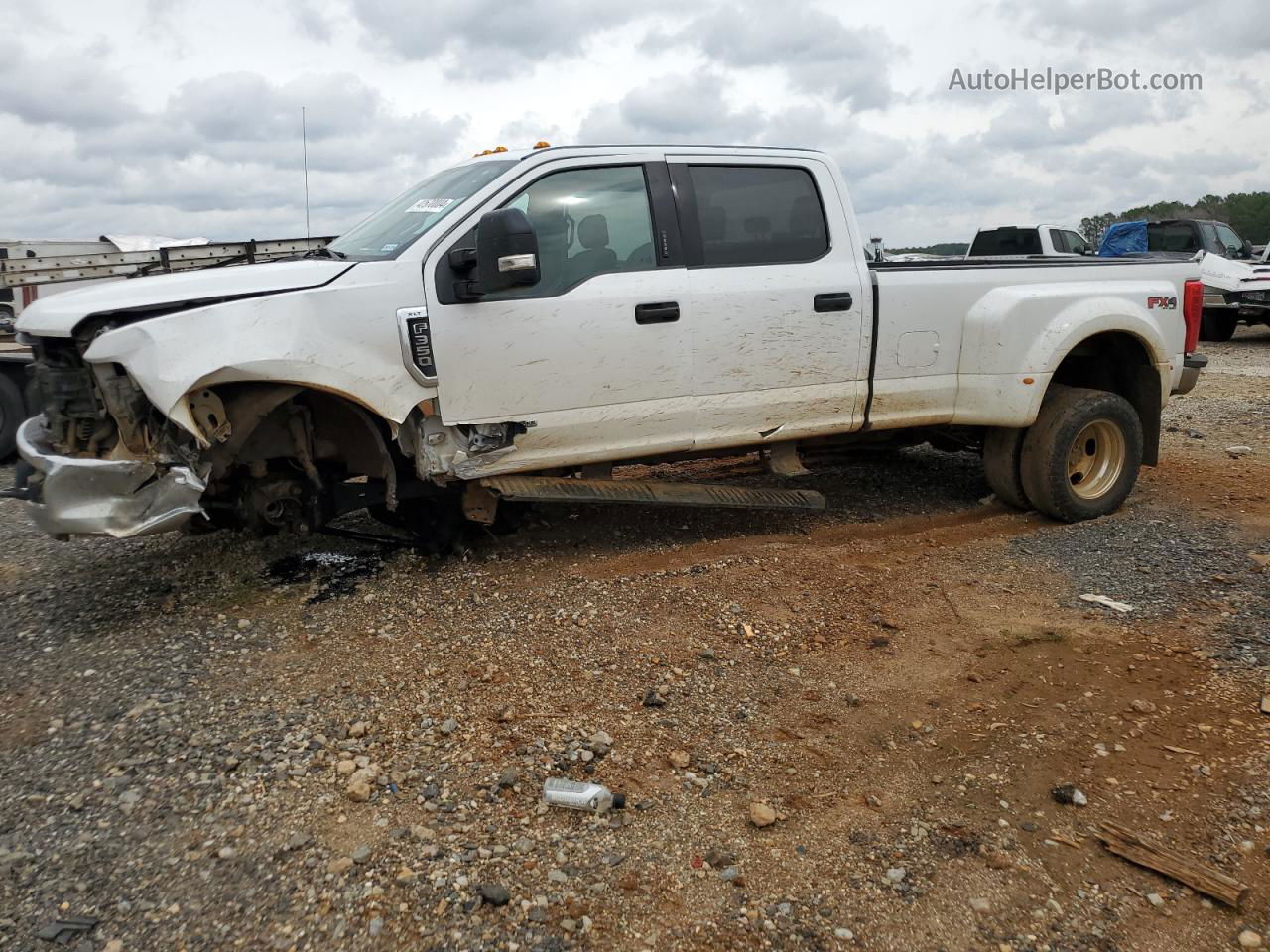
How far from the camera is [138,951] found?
244 centimetres

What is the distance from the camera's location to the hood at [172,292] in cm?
394

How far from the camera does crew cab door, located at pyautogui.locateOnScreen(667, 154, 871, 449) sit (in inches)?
193

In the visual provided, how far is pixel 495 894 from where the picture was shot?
2.61 meters

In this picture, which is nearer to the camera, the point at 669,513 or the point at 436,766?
the point at 436,766

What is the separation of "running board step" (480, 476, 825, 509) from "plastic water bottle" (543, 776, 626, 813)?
74.8 inches

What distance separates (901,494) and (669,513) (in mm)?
1742

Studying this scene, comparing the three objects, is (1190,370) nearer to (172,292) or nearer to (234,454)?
(234,454)

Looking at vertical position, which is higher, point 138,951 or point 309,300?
point 309,300

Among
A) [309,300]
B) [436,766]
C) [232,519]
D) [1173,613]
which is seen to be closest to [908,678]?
[1173,613]

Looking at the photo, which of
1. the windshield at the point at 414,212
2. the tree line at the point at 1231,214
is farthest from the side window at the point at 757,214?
the tree line at the point at 1231,214

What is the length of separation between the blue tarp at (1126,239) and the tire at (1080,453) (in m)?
12.4

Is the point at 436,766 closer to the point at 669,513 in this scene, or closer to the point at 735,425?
the point at 735,425

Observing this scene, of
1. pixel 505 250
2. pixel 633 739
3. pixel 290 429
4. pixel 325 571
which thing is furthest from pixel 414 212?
pixel 633 739

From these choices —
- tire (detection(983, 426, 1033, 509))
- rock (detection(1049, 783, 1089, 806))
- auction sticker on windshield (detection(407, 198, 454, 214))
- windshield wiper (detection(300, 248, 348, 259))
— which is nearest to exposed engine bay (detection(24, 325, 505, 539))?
windshield wiper (detection(300, 248, 348, 259))
